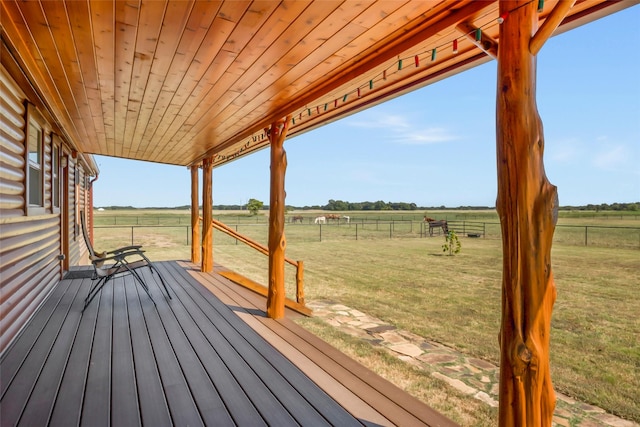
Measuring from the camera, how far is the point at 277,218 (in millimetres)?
3643

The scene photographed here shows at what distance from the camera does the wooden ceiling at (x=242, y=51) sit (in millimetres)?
1643

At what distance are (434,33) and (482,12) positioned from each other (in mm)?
227

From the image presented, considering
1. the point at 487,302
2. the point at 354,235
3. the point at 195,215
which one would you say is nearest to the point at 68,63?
the point at 195,215

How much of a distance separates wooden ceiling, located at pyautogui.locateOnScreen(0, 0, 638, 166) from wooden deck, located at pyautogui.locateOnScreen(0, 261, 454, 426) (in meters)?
1.89

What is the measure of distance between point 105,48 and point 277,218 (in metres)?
2.00

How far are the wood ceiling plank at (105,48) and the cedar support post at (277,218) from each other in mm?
1419

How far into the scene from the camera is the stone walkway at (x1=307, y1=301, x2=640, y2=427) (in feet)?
7.87

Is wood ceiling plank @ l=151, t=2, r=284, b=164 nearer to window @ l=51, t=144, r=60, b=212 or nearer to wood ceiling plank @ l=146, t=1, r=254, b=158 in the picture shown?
wood ceiling plank @ l=146, t=1, r=254, b=158

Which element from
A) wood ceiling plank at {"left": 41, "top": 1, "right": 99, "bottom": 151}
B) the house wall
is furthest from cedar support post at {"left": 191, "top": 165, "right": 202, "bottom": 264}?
wood ceiling plank at {"left": 41, "top": 1, "right": 99, "bottom": 151}

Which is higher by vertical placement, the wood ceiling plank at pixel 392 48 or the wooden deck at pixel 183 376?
the wood ceiling plank at pixel 392 48

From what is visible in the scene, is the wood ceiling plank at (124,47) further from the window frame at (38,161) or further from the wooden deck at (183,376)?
the wooden deck at (183,376)

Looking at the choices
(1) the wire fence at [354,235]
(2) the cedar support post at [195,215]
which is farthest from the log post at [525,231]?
(1) the wire fence at [354,235]

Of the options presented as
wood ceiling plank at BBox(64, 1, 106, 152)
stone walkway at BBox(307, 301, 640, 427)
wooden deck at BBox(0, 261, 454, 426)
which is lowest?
stone walkway at BBox(307, 301, 640, 427)

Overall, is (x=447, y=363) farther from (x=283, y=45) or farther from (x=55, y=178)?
(x=55, y=178)
